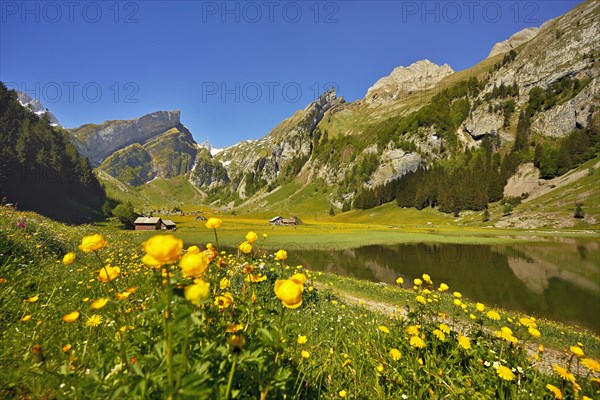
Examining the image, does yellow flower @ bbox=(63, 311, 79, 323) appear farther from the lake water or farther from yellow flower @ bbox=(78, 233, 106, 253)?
the lake water

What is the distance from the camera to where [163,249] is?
173cm

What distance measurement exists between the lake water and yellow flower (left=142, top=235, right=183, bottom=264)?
26.1 meters

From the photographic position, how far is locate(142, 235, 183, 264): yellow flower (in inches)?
67.5

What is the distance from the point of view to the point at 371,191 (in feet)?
553

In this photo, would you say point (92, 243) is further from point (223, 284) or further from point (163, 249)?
point (163, 249)

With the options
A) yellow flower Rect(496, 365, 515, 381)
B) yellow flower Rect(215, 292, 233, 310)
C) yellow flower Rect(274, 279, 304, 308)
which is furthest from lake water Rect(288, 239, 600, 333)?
yellow flower Rect(274, 279, 304, 308)

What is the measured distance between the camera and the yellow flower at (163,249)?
171 cm

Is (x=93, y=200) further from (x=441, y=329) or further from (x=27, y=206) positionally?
(x=441, y=329)

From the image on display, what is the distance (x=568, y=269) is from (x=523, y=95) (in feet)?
551

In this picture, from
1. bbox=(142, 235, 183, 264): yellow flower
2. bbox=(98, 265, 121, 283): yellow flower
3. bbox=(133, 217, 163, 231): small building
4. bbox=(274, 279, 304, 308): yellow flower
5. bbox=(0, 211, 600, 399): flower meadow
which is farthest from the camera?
bbox=(133, 217, 163, 231): small building

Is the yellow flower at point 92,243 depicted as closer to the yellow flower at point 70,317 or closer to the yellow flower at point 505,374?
the yellow flower at point 70,317

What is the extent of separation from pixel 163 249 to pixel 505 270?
4160 centimetres

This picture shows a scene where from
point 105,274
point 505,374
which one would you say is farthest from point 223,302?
point 505,374

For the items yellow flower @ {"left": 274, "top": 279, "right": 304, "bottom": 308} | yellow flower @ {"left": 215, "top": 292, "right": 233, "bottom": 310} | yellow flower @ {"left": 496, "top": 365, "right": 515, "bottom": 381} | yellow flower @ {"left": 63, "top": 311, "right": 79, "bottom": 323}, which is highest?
yellow flower @ {"left": 274, "top": 279, "right": 304, "bottom": 308}
